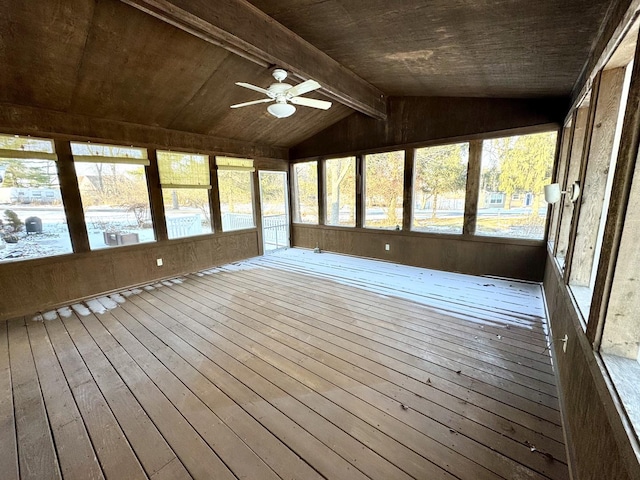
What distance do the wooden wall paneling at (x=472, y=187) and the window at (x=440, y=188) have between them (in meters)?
0.07

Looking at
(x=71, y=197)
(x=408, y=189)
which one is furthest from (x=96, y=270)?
(x=408, y=189)

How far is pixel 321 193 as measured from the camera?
6.42 meters

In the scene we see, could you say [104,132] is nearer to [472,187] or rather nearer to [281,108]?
[281,108]

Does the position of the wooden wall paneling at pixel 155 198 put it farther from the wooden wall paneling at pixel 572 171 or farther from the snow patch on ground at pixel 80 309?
the wooden wall paneling at pixel 572 171

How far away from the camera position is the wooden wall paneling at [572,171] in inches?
108

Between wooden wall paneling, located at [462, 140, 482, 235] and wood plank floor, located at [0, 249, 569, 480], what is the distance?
1.33m

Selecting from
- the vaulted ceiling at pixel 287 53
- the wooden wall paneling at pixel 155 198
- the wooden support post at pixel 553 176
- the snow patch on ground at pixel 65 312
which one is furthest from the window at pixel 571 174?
the snow patch on ground at pixel 65 312

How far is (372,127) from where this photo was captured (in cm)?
538

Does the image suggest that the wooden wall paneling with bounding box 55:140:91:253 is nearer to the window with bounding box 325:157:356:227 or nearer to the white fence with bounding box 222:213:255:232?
the white fence with bounding box 222:213:255:232

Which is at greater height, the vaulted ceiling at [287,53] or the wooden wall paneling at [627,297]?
the vaulted ceiling at [287,53]

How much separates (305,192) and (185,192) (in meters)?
2.75

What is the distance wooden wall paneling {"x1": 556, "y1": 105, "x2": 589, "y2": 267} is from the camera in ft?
8.99

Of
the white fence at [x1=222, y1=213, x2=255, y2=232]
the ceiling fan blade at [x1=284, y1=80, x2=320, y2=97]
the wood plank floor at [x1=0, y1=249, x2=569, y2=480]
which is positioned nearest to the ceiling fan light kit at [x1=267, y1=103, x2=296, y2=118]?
the ceiling fan blade at [x1=284, y1=80, x2=320, y2=97]

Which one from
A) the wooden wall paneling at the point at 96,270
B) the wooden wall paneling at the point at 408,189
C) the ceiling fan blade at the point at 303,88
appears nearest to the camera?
the ceiling fan blade at the point at 303,88
